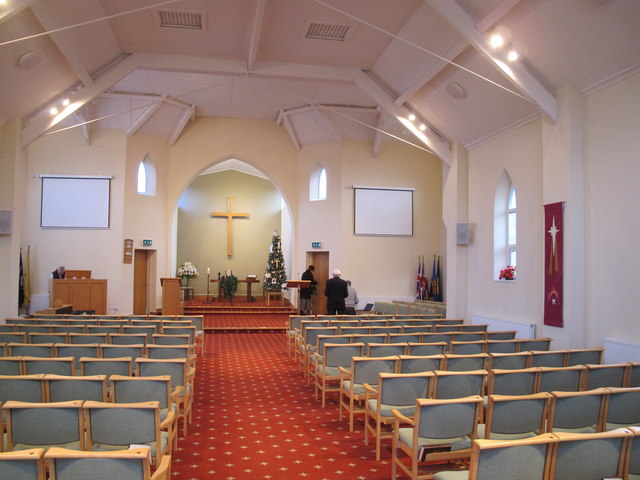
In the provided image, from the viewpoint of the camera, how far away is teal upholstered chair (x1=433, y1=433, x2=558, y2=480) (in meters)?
2.51

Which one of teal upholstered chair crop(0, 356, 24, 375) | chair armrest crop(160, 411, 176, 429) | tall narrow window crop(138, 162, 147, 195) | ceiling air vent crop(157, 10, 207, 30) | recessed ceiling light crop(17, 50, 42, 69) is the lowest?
chair armrest crop(160, 411, 176, 429)

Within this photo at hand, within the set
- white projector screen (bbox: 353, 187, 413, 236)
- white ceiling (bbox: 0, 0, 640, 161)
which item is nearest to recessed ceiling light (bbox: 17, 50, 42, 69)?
white ceiling (bbox: 0, 0, 640, 161)

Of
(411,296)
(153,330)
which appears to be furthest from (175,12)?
(411,296)

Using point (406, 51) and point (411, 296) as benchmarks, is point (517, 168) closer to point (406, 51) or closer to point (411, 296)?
point (406, 51)

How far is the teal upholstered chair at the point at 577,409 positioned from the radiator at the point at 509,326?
5.36m

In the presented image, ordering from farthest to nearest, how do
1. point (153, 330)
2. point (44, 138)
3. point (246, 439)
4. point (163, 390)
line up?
point (44, 138)
point (153, 330)
point (246, 439)
point (163, 390)

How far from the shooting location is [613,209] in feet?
23.5

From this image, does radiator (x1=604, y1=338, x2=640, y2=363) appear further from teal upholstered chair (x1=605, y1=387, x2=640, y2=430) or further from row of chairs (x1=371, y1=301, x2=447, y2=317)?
row of chairs (x1=371, y1=301, x2=447, y2=317)

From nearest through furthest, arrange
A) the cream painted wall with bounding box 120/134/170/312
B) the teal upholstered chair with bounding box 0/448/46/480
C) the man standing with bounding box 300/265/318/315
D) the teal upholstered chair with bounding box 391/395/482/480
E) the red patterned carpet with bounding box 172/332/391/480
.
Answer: the teal upholstered chair with bounding box 0/448/46/480
the teal upholstered chair with bounding box 391/395/482/480
the red patterned carpet with bounding box 172/332/391/480
the man standing with bounding box 300/265/318/315
the cream painted wall with bounding box 120/134/170/312

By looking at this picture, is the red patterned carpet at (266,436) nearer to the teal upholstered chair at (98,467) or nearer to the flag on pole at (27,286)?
the teal upholstered chair at (98,467)

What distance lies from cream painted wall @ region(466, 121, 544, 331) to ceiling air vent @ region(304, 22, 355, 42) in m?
3.51

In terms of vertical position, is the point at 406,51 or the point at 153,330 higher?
the point at 406,51

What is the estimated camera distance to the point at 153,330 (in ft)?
24.1

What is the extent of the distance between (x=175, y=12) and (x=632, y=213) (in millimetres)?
7787
